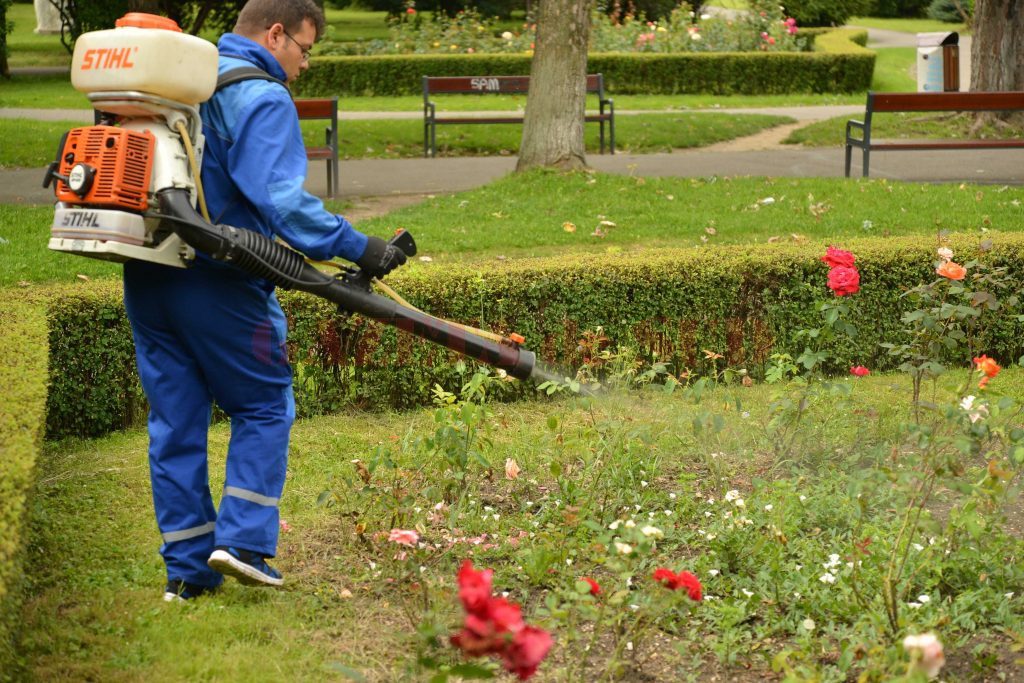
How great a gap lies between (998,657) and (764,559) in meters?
0.77

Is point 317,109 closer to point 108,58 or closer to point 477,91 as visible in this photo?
point 477,91

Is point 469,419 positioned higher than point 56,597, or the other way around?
point 469,419

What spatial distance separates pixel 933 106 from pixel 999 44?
10.9 ft

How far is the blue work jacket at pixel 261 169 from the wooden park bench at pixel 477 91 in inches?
404

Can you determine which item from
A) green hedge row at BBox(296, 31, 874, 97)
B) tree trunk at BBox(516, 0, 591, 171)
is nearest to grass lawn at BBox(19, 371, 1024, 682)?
tree trunk at BBox(516, 0, 591, 171)

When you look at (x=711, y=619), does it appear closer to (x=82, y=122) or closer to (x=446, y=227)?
(x=446, y=227)

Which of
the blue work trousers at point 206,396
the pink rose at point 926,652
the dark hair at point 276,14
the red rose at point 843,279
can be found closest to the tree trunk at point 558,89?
the red rose at point 843,279

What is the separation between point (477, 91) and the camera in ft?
48.9

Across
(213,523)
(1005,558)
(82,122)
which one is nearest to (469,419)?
(213,523)

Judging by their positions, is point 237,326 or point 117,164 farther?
point 237,326

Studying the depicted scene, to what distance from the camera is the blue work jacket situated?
3555 mm

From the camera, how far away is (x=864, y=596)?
11.9 ft

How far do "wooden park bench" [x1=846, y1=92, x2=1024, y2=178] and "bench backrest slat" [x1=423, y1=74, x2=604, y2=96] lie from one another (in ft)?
12.0

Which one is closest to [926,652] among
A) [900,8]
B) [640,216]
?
[640,216]
